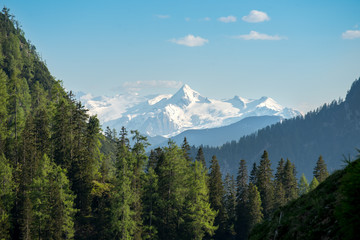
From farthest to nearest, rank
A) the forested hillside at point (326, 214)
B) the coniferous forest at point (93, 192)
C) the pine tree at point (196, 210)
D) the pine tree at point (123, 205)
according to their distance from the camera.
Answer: the pine tree at point (196, 210), the coniferous forest at point (93, 192), the pine tree at point (123, 205), the forested hillside at point (326, 214)

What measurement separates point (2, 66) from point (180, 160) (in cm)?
11648

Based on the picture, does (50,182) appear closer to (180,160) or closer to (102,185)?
(102,185)

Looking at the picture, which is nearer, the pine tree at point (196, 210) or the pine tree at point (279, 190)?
the pine tree at point (196, 210)

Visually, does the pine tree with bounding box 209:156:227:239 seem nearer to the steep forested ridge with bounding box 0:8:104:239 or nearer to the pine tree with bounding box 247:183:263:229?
the pine tree with bounding box 247:183:263:229

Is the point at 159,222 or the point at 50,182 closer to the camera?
the point at 50,182

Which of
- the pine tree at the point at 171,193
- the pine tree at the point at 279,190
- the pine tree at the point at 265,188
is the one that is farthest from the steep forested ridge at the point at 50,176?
the pine tree at the point at 279,190

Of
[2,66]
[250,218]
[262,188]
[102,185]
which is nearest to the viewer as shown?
[102,185]

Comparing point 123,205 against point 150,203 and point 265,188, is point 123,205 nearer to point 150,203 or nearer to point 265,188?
point 150,203

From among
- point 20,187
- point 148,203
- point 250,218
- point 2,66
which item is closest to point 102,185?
point 148,203

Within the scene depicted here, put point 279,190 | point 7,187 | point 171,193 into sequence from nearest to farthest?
point 7,187 < point 171,193 < point 279,190

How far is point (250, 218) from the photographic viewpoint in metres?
65.0

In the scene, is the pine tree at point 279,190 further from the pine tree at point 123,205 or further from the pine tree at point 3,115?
the pine tree at point 3,115

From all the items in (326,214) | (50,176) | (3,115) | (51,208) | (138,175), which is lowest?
(51,208)

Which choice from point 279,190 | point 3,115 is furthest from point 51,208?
point 279,190
